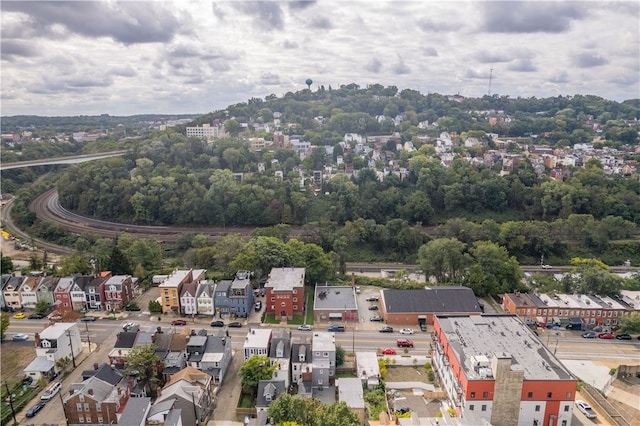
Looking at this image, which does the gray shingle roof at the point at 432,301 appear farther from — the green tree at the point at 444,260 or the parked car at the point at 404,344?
the green tree at the point at 444,260

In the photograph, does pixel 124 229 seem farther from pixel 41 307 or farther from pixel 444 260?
pixel 444 260

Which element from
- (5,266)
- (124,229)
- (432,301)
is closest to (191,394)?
(432,301)

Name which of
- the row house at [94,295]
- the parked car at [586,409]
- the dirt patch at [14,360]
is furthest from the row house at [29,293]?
the parked car at [586,409]

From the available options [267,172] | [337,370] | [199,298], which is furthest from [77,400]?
[267,172]

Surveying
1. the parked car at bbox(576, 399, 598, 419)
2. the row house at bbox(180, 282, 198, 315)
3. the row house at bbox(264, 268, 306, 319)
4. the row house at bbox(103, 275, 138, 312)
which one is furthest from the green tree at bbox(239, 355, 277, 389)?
the parked car at bbox(576, 399, 598, 419)

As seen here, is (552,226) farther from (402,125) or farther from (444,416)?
(402,125)

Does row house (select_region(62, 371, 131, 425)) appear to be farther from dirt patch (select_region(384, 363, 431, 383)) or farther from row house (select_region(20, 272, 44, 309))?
row house (select_region(20, 272, 44, 309))

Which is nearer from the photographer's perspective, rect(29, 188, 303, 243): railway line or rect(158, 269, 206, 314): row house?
rect(158, 269, 206, 314): row house
